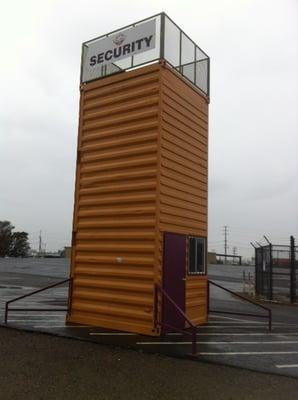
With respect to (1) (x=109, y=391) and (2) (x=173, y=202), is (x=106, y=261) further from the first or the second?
(1) (x=109, y=391)

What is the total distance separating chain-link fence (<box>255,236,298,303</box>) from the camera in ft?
62.6

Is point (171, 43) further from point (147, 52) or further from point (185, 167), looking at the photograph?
point (185, 167)

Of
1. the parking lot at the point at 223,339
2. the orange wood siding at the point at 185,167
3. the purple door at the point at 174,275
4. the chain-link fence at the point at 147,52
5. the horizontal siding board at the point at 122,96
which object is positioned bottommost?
the parking lot at the point at 223,339

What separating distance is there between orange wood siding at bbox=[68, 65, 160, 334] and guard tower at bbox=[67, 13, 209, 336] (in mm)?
22

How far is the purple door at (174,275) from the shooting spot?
33.2 feet

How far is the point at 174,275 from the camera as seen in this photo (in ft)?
34.2

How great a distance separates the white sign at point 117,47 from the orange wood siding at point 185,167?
0.97m

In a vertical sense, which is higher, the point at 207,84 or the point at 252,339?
the point at 207,84

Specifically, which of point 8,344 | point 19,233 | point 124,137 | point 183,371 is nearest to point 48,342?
point 8,344

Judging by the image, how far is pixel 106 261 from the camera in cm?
1080

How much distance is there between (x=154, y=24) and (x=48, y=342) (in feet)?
22.9

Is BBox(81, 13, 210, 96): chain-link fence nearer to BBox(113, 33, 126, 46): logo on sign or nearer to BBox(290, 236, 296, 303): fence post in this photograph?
BBox(113, 33, 126, 46): logo on sign

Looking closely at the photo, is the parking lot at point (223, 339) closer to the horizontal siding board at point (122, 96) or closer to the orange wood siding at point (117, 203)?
the orange wood siding at point (117, 203)

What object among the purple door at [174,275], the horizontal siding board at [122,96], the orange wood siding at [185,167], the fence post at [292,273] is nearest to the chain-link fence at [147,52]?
the orange wood siding at [185,167]
